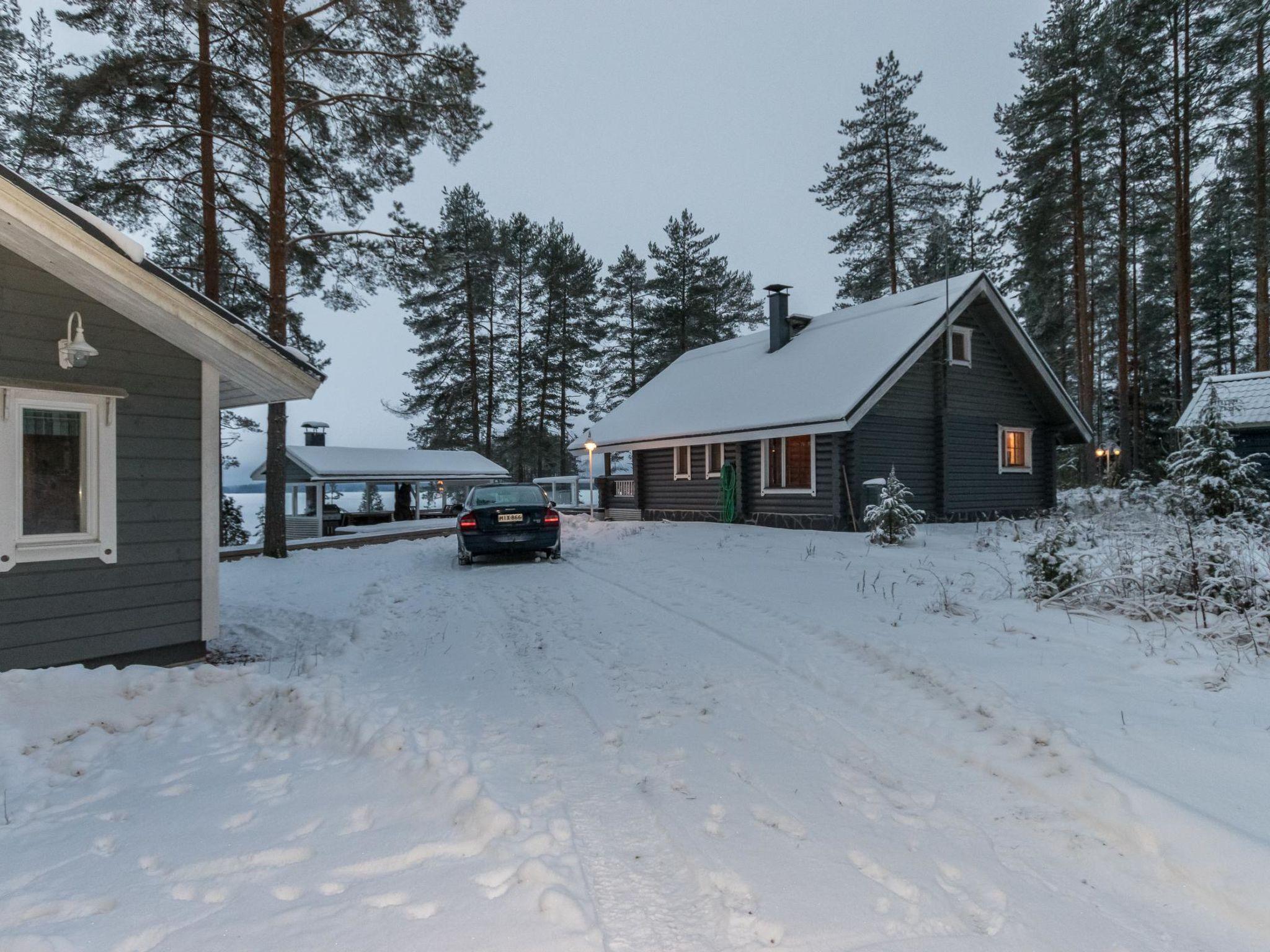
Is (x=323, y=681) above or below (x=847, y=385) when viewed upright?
below

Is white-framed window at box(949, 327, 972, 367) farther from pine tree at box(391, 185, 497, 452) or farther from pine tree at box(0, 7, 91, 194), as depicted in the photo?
pine tree at box(391, 185, 497, 452)

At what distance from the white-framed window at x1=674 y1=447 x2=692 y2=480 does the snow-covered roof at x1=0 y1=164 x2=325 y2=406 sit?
1465cm

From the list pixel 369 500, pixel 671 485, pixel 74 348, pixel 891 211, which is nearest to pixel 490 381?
pixel 369 500

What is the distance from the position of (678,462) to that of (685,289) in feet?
69.5

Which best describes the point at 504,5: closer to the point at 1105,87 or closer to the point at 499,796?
the point at 1105,87

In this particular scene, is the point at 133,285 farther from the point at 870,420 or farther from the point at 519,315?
the point at 519,315

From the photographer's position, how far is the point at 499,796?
10.3 ft

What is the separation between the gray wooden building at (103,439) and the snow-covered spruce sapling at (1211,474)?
42.6 ft

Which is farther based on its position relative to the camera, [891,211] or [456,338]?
[456,338]

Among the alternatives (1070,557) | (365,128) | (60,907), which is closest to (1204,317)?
(1070,557)

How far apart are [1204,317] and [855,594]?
47.6 metres

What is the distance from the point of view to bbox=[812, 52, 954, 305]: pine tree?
90.0 feet

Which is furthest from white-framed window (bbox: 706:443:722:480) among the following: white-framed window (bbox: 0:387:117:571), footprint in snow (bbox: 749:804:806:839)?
footprint in snow (bbox: 749:804:806:839)

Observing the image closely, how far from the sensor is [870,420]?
1623cm
